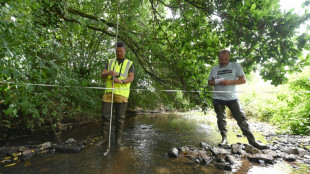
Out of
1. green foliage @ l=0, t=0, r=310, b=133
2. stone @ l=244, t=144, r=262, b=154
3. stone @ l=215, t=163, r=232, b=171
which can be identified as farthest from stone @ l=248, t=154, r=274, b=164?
green foliage @ l=0, t=0, r=310, b=133

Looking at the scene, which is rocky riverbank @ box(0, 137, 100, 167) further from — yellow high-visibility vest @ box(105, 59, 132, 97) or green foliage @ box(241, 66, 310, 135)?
green foliage @ box(241, 66, 310, 135)

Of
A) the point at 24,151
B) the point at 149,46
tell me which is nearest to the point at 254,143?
the point at 149,46

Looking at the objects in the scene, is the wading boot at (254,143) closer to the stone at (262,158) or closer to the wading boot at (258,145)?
the wading boot at (258,145)

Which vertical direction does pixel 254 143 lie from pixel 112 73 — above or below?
below

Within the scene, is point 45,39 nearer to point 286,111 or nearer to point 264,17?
point 264,17

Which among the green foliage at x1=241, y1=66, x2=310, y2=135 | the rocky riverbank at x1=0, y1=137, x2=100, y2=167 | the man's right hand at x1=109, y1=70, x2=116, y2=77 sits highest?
the man's right hand at x1=109, y1=70, x2=116, y2=77

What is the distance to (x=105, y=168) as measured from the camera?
269 cm

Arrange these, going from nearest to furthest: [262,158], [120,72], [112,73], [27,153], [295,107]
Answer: [262,158]
[27,153]
[112,73]
[120,72]
[295,107]

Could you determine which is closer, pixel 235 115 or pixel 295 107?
pixel 235 115

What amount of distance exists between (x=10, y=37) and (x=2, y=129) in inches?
151

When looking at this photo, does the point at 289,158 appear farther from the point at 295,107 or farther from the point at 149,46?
the point at 295,107

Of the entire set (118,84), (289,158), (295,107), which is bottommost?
(289,158)

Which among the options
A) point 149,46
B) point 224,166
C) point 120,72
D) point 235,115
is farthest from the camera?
point 149,46

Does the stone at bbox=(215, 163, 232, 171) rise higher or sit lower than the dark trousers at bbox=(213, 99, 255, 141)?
lower
